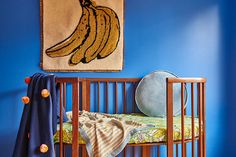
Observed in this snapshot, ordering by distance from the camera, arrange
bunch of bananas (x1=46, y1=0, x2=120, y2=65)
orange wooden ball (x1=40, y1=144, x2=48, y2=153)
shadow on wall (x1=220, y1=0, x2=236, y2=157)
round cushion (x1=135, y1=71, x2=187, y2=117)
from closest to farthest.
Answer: orange wooden ball (x1=40, y1=144, x2=48, y2=153), round cushion (x1=135, y1=71, x2=187, y2=117), bunch of bananas (x1=46, y1=0, x2=120, y2=65), shadow on wall (x1=220, y1=0, x2=236, y2=157)

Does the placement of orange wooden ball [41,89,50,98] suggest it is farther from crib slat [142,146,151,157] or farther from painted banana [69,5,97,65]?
crib slat [142,146,151,157]

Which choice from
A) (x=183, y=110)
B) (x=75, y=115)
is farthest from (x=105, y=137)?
(x=183, y=110)

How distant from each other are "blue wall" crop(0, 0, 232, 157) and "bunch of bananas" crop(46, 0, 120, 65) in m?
0.13

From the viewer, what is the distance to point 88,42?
2430 millimetres

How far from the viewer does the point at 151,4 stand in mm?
2559

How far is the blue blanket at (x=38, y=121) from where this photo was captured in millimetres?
1592

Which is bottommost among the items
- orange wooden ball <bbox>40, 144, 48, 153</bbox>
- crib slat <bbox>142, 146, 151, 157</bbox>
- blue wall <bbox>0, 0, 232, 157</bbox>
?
crib slat <bbox>142, 146, 151, 157</bbox>

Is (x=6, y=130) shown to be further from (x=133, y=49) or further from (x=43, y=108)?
(x=133, y=49)

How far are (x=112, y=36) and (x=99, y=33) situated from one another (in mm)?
124

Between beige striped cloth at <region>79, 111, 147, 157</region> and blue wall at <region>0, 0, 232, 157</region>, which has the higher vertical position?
blue wall at <region>0, 0, 232, 157</region>

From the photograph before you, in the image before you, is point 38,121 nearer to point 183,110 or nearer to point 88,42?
point 183,110

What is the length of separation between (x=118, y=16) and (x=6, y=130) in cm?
144

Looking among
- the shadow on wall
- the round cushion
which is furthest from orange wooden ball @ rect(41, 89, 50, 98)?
the shadow on wall

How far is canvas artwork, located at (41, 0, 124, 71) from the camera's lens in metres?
2.38
